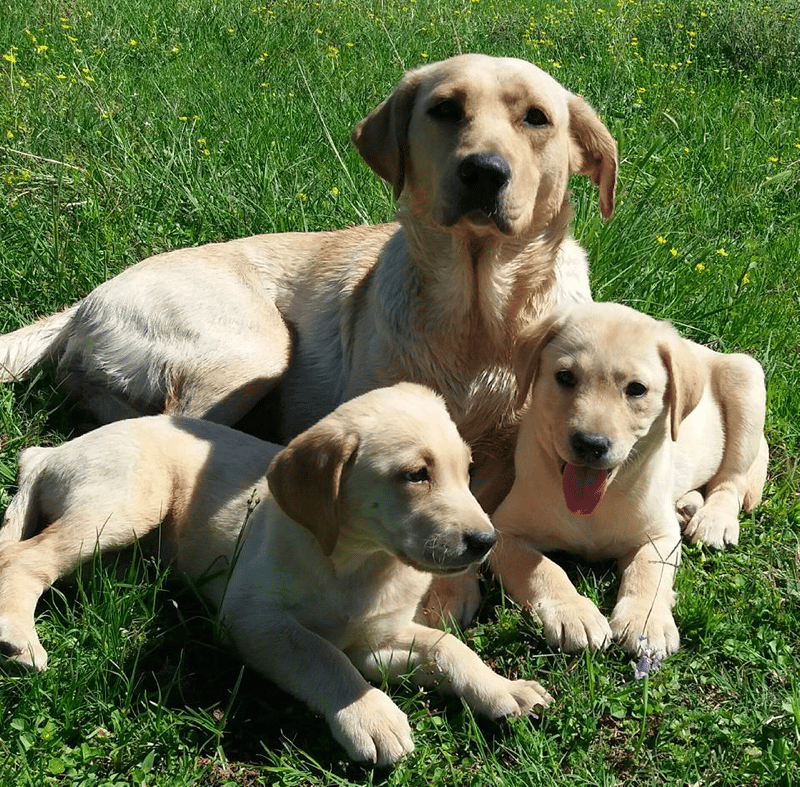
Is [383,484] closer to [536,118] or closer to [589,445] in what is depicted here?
[589,445]

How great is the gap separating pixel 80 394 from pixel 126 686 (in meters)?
1.98

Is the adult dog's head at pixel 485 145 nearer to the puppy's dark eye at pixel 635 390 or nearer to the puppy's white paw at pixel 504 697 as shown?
the puppy's dark eye at pixel 635 390

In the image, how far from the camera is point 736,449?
14.0 feet

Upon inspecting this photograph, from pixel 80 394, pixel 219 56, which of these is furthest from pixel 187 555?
pixel 219 56

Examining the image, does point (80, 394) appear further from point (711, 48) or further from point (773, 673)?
point (711, 48)

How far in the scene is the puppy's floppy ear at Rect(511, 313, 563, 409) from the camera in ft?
11.9

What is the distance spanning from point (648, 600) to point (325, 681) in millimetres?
1143

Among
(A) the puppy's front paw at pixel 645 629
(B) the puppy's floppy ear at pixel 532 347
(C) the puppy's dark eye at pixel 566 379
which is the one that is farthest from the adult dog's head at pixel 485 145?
(A) the puppy's front paw at pixel 645 629

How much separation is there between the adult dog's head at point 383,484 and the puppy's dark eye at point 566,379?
61 cm

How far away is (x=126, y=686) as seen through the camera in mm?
3012

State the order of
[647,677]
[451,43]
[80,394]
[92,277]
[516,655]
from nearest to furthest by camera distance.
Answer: [647,677]
[516,655]
[80,394]
[92,277]
[451,43]

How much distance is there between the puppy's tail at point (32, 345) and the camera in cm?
464

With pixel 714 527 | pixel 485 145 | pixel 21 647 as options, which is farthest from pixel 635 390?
pixel 21 647

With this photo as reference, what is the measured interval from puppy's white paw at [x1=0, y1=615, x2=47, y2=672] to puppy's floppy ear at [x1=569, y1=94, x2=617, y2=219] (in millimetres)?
2559
